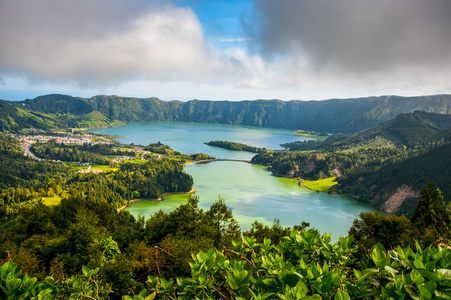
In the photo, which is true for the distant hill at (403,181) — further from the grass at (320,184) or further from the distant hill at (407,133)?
the distant hill at (407,133)

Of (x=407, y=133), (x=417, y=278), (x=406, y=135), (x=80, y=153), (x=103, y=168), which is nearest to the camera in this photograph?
(x=417, y=278)

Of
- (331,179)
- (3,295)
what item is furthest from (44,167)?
(3,295)

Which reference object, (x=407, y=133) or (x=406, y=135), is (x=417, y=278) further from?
(x=407, y=133)

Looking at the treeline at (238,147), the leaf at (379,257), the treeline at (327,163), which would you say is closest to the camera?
the leaf at (379,257)

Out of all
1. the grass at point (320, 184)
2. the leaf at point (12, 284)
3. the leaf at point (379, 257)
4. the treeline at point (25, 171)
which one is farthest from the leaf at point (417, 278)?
the treeline at point (25, 171)

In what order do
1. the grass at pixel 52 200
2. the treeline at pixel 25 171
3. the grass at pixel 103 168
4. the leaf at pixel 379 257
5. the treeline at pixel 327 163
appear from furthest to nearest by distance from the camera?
the grass at pixel 103 168, the treeline at pixel 327 163, the treeline at pixel 25 171, the grass at pixel 52 200, the leaf at pixel 379 257

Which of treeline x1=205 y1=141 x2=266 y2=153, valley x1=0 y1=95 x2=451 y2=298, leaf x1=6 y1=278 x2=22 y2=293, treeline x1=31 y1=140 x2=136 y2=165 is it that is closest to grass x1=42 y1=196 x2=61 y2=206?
valley x1=0 y1=95 x2=451 y2=298

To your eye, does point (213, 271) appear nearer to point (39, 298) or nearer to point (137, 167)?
point (39, 298)

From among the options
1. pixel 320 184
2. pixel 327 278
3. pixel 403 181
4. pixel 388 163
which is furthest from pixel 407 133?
pixel 327 278
